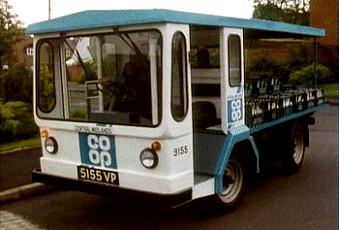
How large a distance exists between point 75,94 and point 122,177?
112 cm

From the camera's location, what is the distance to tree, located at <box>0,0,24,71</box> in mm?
2235

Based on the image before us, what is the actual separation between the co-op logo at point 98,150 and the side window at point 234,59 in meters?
1.46

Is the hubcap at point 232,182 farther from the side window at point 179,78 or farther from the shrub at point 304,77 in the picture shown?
the shrub at point 304,77

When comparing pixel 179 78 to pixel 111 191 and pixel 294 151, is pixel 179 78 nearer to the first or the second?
pixel 111 191

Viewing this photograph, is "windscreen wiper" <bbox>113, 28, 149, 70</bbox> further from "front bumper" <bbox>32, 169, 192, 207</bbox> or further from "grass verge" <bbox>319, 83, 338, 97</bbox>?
"grass verge" <bbox>319, 83, 338, 97</bbox>

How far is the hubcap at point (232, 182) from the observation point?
194 inches

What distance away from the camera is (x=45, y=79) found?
4.84 m

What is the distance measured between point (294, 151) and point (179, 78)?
3.60 meters

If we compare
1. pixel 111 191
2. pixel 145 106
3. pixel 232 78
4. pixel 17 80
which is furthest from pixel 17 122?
pixel 232 78

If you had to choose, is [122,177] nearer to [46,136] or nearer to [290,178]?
[46,136]

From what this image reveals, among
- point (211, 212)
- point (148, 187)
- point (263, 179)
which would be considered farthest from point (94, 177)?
point (263, 179)

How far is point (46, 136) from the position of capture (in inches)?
188

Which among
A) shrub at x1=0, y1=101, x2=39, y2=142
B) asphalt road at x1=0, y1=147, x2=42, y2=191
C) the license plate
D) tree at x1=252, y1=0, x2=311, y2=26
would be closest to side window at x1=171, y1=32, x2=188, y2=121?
the license plate

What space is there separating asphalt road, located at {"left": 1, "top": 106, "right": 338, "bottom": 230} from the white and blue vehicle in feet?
1.14
